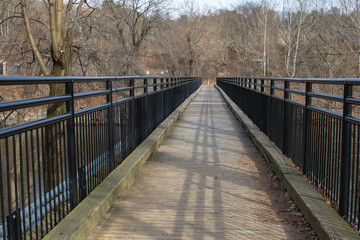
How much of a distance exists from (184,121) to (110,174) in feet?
27.4

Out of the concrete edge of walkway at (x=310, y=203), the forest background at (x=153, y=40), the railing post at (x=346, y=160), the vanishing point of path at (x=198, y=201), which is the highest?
the forest background at (x=153, y=40)

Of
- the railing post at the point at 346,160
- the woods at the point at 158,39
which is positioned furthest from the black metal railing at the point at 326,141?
the woods at the point at 158,39

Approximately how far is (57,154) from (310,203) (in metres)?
2.59

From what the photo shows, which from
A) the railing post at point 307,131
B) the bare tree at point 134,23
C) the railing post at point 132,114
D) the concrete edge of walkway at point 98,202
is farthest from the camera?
the bare tree at point 134,23

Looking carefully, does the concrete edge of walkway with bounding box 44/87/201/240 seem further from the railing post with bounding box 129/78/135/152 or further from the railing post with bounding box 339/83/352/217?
the railing post with bounding box 339/83/352/217

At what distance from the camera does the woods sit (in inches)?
583

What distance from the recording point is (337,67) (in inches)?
1051

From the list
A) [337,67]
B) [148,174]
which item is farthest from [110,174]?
[337,67]

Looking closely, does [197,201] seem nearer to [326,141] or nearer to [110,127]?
[110,127]

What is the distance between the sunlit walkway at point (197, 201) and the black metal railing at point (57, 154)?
48 cm

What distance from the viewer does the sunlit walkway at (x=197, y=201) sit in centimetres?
384

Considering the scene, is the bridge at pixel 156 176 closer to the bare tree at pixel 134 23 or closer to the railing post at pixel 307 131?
the railing post at pixel 307 131

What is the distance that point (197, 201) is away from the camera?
189 inches

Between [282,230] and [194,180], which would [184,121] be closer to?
[194,180]
